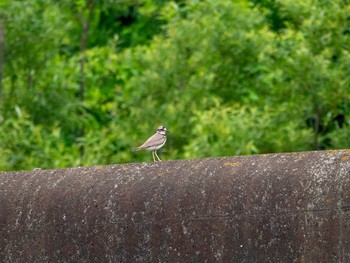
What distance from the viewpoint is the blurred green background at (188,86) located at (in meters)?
16.9

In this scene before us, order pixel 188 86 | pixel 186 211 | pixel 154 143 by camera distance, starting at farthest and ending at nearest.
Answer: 1. pixel 188 86
2. pixel 154 143
3. pixel 186 211

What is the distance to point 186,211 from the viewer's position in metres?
7.21

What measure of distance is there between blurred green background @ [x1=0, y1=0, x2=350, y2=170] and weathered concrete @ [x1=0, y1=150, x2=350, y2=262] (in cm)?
825

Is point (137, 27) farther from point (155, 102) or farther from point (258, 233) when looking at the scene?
point (258, 233)

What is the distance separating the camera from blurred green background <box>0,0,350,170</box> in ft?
55.4

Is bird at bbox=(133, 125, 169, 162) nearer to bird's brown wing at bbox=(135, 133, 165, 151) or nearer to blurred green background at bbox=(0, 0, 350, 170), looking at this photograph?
bird's brown wing at bbox=(135, 133, 165, 151)

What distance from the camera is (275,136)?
54.9ft

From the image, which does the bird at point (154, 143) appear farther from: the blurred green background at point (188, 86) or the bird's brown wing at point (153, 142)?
the blurred green background at point (188, 86)

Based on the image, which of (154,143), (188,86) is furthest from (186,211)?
(188,86)

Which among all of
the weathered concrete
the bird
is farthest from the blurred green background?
the weathered concrete

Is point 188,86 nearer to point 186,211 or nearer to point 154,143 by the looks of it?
point 154,143

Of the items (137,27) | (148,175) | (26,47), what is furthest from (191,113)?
(148,175)

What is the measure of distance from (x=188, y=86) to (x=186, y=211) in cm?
1165

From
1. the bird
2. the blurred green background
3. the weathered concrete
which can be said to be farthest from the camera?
the blurred green background
